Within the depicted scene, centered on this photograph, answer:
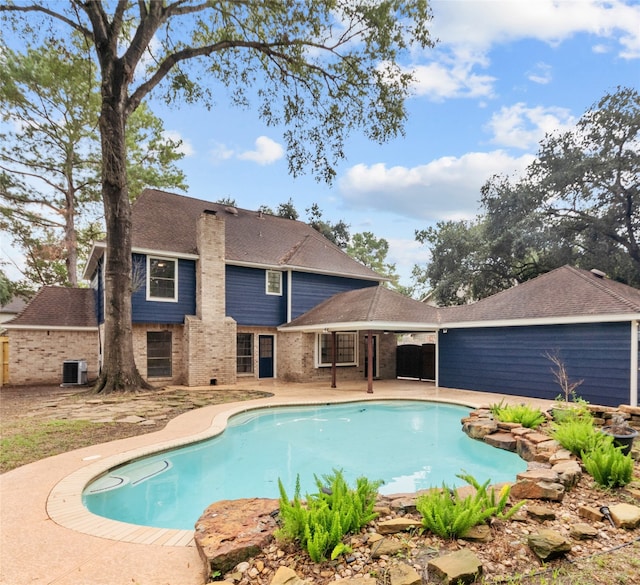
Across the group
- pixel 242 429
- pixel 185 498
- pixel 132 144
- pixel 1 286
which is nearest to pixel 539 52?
pixel 242 429

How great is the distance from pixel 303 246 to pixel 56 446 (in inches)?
500

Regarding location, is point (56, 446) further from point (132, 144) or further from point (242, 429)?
point (132, 144)

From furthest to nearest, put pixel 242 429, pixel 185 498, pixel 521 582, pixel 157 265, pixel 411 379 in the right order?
pixel 411 379 → pixel 157 265 → pixel 242 429 → pixel 185 498 → pixel 521 582

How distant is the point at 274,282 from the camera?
16.0 m

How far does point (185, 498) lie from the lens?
479cm

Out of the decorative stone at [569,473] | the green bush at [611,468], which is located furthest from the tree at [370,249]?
the green bush at [611,468]

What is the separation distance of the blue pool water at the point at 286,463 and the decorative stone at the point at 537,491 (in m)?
1.54

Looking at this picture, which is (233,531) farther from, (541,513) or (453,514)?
(541,513)

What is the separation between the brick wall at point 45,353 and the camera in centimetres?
1392

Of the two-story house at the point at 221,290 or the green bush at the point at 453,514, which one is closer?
the green bush at the point at 453,514

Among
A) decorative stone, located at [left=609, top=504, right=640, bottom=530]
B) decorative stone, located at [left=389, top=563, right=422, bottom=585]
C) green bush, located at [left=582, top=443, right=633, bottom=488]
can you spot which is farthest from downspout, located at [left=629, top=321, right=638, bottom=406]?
decorative stone, located at [left=389, top=563, right=422, bottom=585]

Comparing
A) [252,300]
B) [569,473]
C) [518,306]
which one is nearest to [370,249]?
[252,300]

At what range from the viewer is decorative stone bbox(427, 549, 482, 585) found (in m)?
2.35

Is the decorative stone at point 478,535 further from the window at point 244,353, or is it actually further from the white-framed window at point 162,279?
the window at point 244,353
